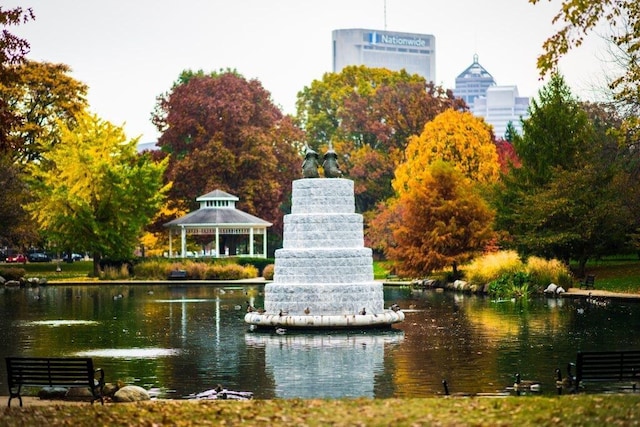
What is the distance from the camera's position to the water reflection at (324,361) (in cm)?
2266

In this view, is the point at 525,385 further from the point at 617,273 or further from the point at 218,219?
the point at 218,219

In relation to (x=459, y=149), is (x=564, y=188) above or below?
below

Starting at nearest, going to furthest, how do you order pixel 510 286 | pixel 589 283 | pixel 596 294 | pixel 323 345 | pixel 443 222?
pixel 323 345, pixel 596 294, pixel 510 286, pixel 589 283, pixel 443 222

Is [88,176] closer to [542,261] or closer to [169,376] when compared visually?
[542,261]

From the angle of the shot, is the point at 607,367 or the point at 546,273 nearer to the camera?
the point at 607,367

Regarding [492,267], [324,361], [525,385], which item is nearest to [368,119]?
[492,267]

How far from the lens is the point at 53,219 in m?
71.6

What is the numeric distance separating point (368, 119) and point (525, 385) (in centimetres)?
7581

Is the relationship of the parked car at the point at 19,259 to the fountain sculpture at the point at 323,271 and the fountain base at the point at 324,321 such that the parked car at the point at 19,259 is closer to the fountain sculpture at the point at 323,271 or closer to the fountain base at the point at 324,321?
the fountain sculpture at the point at 323,271

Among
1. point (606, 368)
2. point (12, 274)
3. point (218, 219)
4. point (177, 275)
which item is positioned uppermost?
point (218, 219)

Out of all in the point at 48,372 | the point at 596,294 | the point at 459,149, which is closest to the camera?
the point at 48,372

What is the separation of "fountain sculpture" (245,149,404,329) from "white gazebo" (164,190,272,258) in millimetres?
39772

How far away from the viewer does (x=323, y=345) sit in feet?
104

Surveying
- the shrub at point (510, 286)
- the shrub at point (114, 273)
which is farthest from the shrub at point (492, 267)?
the shrub at point (114, 273)
